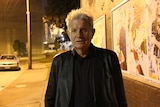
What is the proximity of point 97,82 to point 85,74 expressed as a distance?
0.13 meters

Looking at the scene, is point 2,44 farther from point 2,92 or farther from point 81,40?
point 81,40

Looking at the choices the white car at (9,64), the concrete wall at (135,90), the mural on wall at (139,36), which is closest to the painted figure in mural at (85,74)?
the mural on wall at (139,36)

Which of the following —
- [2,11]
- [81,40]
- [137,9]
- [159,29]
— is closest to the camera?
[81,40]

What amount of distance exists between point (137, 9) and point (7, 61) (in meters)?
16.6

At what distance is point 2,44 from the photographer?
145ft

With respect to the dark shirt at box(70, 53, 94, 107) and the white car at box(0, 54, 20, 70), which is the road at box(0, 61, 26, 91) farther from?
the dark shirt at box(70, 53, 94, 107)

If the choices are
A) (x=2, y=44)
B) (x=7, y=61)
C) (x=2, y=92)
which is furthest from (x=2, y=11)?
(x=2, y=92)

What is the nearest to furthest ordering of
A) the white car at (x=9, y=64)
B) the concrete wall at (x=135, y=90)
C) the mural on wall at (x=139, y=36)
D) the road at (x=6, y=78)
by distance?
1. the mural on wall at (x=139, y=36)
2. the concrete wall at (x=135, y=90)
3. the road at (x=6, y=78)
4. the white car at (x=9, y=64)

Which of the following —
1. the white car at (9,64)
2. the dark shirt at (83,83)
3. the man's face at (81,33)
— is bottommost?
the white car at (9,64)

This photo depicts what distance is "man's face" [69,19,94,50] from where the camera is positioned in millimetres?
2369

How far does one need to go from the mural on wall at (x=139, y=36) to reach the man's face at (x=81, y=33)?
1354 mm

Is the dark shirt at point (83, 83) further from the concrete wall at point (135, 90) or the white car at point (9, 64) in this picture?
the white car at point (9, 64)

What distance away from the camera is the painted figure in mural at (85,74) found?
2.30 meters

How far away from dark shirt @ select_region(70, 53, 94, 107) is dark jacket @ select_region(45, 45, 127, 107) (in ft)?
0.12
